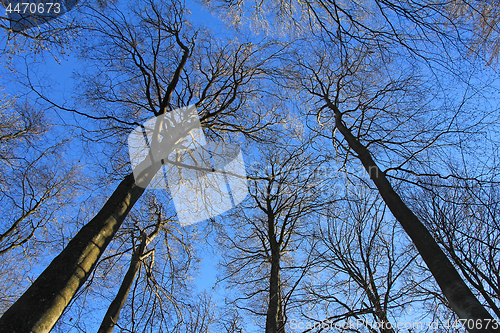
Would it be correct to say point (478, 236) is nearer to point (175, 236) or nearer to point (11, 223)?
point (175, 236)

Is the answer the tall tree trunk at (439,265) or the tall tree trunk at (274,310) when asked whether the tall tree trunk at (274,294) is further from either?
the tall tree trunk at (439,265)

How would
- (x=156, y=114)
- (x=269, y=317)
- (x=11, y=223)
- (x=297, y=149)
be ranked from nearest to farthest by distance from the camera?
1. (x=269, y=317)
2. (x=156, y=114)
3. (x=297, y=149)
4. (x=11, y=223)

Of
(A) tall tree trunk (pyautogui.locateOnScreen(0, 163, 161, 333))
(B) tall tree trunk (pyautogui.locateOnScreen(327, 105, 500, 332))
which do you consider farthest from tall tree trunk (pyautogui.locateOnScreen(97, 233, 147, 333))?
(B) tall tree trunk (pyautogui.locateOnScreen(327, 105, 500, 332))

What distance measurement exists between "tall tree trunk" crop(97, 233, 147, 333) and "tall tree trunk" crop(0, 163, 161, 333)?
1.91 m

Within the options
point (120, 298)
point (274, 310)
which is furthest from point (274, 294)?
point (120, 298)

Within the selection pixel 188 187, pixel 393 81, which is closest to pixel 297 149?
pixel 393 81

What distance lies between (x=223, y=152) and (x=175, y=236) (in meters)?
2.98

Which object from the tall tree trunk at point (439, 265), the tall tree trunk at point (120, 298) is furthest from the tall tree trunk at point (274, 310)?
the tall tree trunk at point (120, 298)

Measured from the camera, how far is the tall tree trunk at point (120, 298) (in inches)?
186

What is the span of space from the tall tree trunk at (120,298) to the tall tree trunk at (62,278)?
75.3 inches

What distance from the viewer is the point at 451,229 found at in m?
4.55

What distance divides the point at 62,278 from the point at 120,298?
117 inches

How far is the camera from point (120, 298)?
5.18 meters

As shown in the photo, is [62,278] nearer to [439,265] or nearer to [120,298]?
[120,298]
